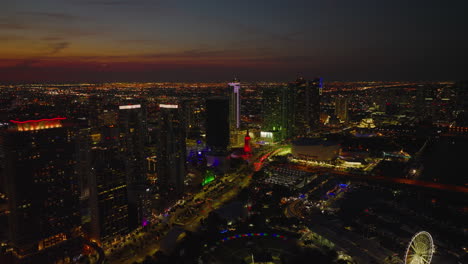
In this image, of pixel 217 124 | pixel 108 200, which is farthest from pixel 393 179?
pixel 108 200

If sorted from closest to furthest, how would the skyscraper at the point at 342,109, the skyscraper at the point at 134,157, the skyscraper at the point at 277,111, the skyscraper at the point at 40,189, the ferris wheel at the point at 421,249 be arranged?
the ferris wheel at the point at 421,249 → the skyscraper at the point at 40,189 → the skyscraper at the point at 134,157 → the skyscraper at the point at 277,111 → the skyscraper at the point at 342,109

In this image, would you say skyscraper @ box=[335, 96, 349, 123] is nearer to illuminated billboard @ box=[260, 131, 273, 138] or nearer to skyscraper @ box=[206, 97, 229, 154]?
illuminated billboard @ box=[260, 131, 273, 138]

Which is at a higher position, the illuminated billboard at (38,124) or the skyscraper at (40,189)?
the illuminated billboard at (38,124)

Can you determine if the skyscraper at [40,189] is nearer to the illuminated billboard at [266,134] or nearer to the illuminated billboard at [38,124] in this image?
the illuminated billboard at [38,124]

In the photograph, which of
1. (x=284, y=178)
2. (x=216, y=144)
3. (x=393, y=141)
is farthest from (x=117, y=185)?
(x=393, y=141)

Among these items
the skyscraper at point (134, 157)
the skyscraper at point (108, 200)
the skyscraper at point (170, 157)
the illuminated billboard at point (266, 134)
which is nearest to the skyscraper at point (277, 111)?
the illuminated billboard at point (266, 134)

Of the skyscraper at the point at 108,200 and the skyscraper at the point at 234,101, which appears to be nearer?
the skyscraper at the point at 108,200
